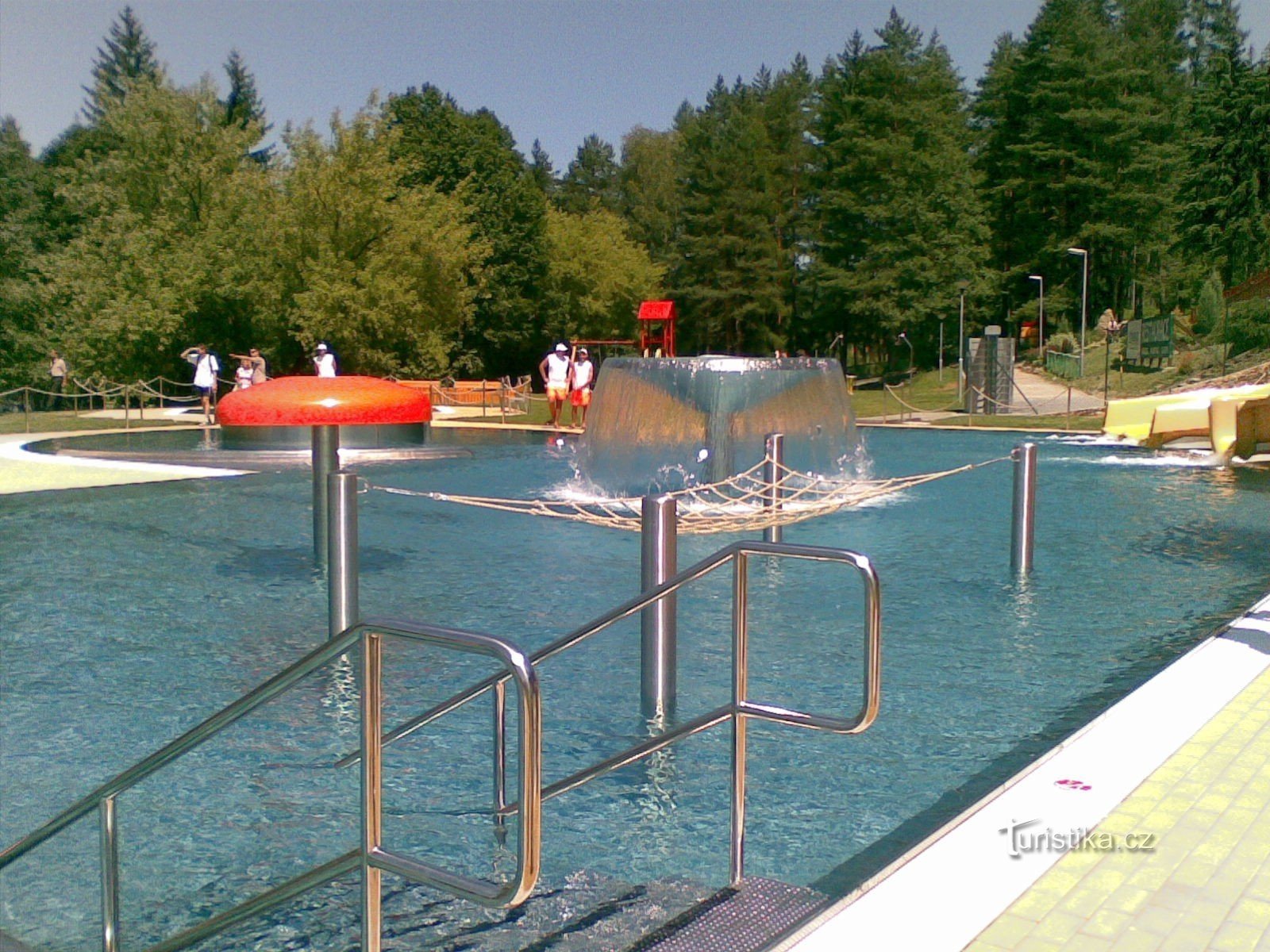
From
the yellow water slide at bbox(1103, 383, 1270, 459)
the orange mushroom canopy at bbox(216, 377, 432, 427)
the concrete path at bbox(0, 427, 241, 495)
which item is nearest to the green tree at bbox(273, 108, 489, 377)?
the concrete path at bbox(0, 427, 241, 495)

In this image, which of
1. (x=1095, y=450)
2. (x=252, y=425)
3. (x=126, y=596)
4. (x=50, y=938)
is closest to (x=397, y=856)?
(x=50, y=938)

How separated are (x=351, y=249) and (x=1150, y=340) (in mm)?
28299

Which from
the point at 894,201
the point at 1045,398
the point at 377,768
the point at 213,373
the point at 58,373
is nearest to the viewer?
the point at 377,768

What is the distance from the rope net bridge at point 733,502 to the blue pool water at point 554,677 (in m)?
0.48

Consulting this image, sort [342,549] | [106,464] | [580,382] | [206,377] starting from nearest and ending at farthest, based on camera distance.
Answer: [342,549], [106,464], [580,382], [206,377]

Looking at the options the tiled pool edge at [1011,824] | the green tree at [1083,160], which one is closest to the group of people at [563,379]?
the tiled pool edge at [1011,824]

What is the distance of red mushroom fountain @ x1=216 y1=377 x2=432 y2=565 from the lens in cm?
970

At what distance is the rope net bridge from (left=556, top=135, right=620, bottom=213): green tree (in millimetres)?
77621

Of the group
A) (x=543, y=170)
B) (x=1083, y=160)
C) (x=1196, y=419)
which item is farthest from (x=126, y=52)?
(x=1196, y=419)

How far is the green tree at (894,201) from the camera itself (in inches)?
2452

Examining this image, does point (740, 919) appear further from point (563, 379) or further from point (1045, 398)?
point (1045, 398)

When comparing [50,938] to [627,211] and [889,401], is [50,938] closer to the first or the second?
[889,401]

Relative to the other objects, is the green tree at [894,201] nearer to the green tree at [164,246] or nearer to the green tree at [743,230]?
the green tree at [743,230]

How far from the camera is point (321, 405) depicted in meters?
9.71
